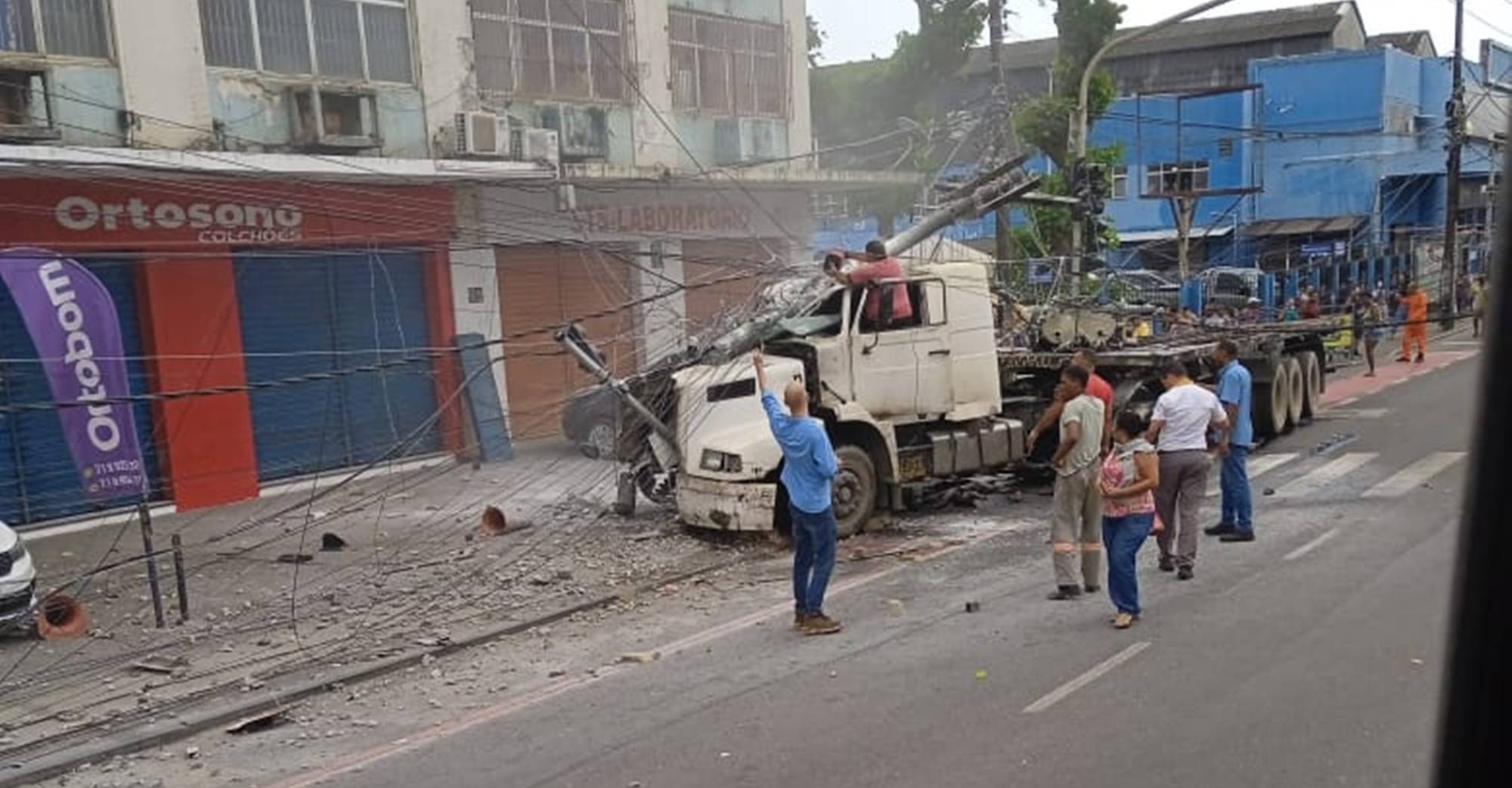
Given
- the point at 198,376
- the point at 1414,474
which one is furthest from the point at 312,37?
the point at 1414,474

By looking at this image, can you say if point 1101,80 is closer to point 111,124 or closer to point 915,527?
point 915,527

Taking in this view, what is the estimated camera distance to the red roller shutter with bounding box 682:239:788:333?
13375 millimetres

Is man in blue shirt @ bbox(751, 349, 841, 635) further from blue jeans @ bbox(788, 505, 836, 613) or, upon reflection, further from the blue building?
the blue building

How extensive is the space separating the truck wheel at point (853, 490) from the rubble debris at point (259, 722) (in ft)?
17.9

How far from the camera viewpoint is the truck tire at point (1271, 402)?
52.9 ft

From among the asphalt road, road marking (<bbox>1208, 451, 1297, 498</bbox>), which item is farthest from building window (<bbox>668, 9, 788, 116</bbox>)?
the asphalt road

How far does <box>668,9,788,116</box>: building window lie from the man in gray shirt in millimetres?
12348

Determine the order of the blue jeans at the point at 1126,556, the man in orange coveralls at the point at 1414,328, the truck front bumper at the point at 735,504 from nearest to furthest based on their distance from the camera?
1. the blue jeans at the point at 1126,556
2. the truck front bumper at the point at 735,504
3. the man in orange coveralls at the point at 1414,328

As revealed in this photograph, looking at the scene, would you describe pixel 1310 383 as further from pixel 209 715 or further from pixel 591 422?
pixel 209 715

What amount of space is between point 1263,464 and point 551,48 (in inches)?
444

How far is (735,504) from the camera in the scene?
10789mm

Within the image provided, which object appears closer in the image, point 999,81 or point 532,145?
point 532,145

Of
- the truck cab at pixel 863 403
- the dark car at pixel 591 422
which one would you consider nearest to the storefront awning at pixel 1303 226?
the truck cab at pixel 863 403

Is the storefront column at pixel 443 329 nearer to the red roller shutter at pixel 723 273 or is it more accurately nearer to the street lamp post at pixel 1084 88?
the red roller shutter at pixel 723 273
